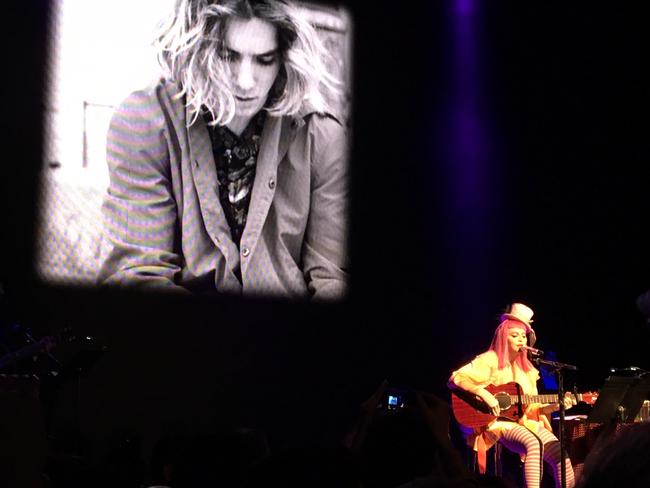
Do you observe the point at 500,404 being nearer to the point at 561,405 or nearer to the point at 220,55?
the point at 561,405

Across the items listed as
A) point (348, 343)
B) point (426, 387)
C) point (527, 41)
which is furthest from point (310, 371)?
point (527, 41)

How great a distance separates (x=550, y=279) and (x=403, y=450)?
4976mm

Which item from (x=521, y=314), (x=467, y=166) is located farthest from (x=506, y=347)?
(x=467, y=166)

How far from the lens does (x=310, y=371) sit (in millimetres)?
5578

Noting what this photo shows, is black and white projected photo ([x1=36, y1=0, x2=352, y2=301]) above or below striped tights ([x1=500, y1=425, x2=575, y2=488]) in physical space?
above

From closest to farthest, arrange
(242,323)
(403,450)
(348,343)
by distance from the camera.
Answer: (403,450) → (242,323) → (348,343)

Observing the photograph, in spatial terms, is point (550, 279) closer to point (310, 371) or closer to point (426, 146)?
point (426, 146)

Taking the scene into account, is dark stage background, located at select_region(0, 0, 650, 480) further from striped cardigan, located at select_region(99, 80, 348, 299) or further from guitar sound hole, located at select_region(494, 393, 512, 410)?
guitar sound hole, located at select_region(494, 393, 512, 410)

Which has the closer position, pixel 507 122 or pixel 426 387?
pixel 426 387

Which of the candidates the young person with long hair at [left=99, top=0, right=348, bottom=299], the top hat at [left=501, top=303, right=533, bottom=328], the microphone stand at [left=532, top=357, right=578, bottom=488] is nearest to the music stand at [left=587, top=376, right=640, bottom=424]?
the microphone stand at [left=532, top=357, right=578, bottom=488]

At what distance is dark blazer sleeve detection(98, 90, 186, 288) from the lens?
191 inches

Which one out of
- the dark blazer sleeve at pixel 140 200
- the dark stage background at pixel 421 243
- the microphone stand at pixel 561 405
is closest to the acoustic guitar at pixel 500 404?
the microphone stand at pixel 561 405

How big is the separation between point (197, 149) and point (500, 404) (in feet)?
8.39

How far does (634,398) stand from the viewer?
14.1 feet
